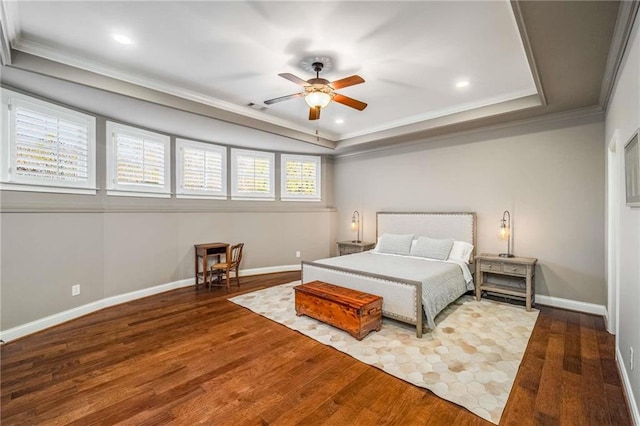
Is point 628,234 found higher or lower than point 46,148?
lower

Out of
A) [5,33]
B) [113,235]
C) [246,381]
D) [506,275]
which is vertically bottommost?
[246,381]

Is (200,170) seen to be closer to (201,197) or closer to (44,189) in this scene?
(201,197)

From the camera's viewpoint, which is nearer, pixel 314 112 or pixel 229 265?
pixel 314 112

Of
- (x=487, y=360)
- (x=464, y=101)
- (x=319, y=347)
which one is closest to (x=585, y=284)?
(x=487, y=360)

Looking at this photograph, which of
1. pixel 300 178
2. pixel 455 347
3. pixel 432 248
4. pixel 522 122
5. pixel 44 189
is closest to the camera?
pixel 455 347

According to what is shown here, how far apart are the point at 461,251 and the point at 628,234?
8.15 ft

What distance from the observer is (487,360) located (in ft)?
8.86

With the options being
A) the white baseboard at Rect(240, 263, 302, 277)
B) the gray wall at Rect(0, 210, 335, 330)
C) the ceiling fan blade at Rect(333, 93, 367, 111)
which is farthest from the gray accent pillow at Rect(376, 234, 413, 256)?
the ceiling fan blade at Rect(333, 93, 367, 111)

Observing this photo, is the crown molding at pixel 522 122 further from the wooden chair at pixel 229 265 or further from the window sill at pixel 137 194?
the window sill at pixel 137 194

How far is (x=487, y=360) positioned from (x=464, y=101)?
3.42 m

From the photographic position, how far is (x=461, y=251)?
4.65 metres

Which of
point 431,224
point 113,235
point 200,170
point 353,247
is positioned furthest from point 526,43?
point 113,235

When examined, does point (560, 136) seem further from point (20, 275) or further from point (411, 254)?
point (20, 275)

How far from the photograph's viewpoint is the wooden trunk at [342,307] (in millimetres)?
3127
